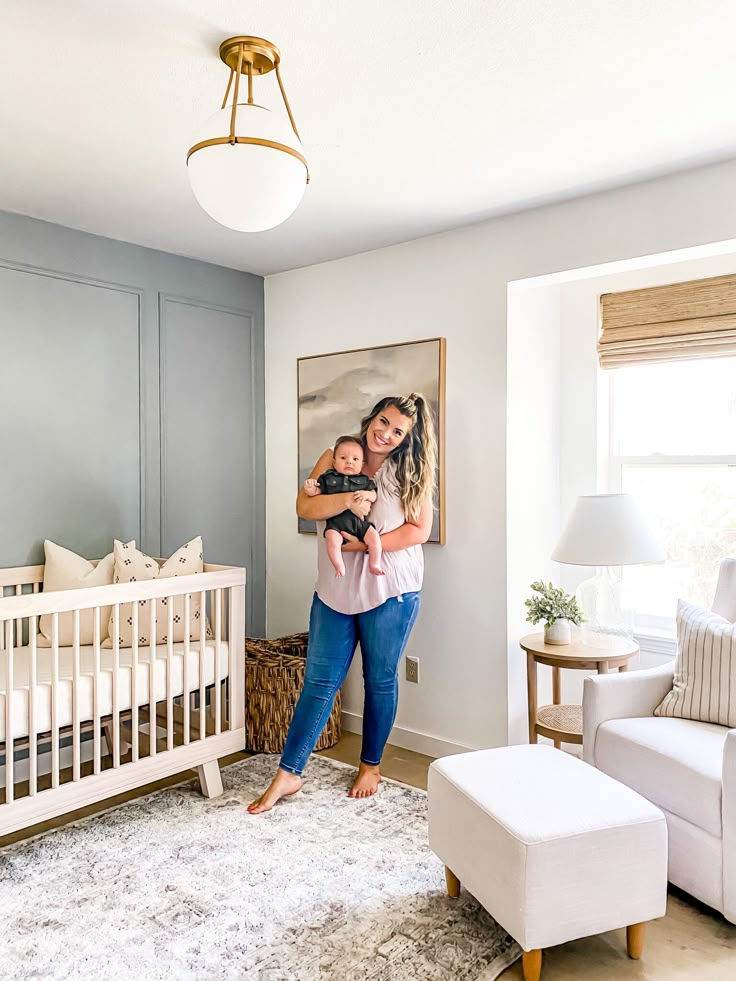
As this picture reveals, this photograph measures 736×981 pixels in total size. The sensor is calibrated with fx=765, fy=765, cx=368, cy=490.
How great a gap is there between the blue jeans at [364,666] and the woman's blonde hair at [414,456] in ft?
1.33

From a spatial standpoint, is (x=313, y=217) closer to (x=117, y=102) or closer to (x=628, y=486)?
(x=117, y=102)

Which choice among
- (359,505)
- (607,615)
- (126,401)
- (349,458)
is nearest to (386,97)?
(349,458)

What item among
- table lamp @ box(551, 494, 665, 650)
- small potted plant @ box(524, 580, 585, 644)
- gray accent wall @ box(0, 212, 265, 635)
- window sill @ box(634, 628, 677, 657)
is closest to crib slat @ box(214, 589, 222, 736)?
gray accent wall @ box(0, 212, 265, 635)

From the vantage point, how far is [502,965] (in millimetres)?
2002

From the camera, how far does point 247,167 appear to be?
165 cm

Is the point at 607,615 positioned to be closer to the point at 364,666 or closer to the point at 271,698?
the point at 364,666

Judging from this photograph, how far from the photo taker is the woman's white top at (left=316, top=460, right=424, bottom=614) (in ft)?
10.1

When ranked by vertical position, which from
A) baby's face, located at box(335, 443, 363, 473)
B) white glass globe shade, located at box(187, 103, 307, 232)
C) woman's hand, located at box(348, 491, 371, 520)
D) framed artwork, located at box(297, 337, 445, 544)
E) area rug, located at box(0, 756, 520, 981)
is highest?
Result: white glass globe shade, located at box(187, 103, 307, 232)

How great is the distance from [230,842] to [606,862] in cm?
136

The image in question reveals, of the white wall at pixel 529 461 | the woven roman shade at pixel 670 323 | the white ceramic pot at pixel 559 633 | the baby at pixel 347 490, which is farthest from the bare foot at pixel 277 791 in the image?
the woven roman shade at pixel 670 323

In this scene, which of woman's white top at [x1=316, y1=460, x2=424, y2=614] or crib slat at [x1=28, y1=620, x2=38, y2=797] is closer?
crib slat at [x1=28, y1=620, x2=38, y2=797]

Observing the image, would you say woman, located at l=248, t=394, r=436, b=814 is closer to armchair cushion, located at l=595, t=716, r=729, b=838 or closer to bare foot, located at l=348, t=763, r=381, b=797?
bare foot, located at l=348, t=763, r=381, b=797

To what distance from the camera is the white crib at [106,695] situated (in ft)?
8.00

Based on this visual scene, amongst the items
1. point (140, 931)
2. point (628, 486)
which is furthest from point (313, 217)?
point (140, 931)
